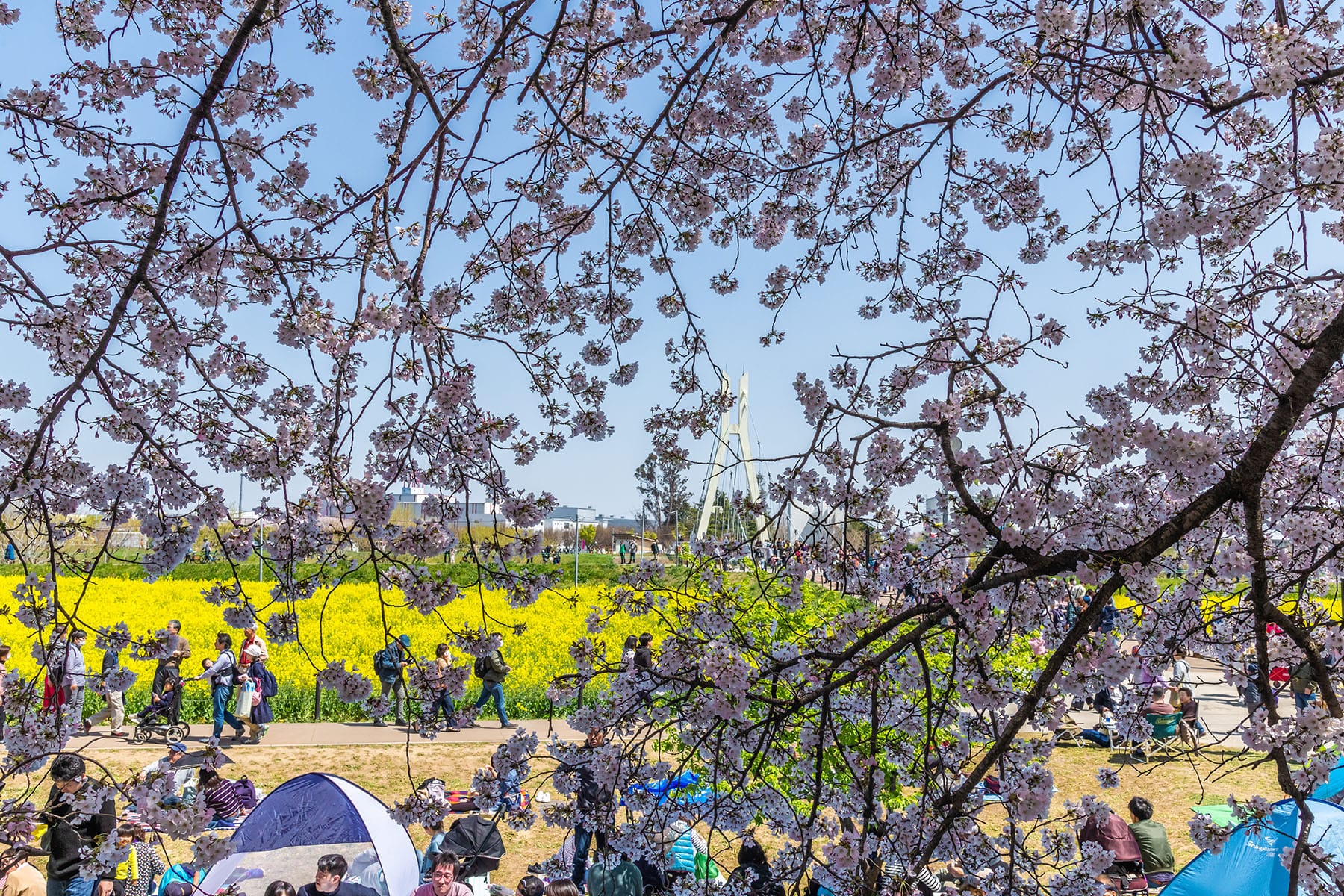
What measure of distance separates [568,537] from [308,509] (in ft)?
166

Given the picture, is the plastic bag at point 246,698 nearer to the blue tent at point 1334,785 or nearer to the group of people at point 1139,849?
the group of people at point 1139,849

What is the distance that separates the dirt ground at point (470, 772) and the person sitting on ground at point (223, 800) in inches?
39.3

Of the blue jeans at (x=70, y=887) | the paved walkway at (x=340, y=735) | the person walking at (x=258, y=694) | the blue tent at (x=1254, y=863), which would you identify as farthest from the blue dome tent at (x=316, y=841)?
the blue tent at (x=1254, y=863)

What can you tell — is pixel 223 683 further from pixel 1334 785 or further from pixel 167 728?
pixel 1334 785

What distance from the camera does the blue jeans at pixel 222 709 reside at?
9.19 meters

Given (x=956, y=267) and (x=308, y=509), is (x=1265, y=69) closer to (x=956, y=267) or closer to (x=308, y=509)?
(x=956, y=267)

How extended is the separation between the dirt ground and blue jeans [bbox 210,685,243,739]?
32 centimetres

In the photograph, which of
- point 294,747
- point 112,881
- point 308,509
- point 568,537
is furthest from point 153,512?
point 568,537

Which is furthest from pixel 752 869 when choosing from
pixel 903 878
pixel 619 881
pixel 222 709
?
pixel 222 709

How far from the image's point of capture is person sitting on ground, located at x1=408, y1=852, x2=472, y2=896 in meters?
4.65

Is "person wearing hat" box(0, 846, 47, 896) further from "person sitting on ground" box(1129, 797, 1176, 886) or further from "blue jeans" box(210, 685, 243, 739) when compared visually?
"person sitting on ground" box(1129, 797, 1176, 886)

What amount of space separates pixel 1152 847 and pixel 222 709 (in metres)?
8.52

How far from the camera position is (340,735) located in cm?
976

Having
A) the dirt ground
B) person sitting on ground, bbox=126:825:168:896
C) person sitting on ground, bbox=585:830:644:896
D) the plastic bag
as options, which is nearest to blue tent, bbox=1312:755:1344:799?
the dirt ground
